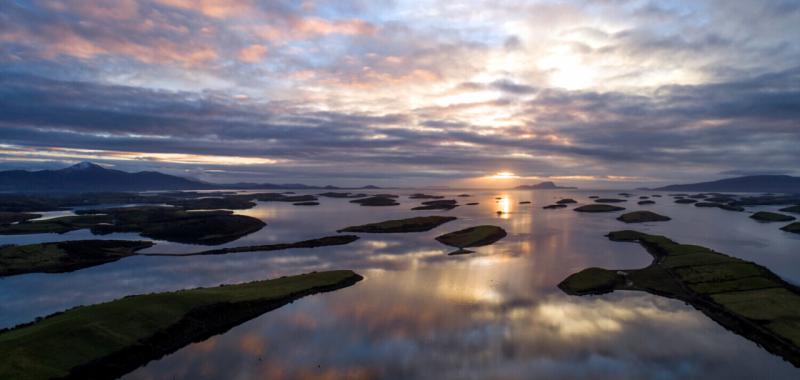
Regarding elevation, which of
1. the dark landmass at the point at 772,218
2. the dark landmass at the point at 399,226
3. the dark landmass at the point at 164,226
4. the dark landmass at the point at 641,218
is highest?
the dark landmass at the point at 772,218

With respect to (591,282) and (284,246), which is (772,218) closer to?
(591,282)

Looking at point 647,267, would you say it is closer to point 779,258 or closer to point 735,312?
point 735,312

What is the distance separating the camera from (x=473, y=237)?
3423 inches

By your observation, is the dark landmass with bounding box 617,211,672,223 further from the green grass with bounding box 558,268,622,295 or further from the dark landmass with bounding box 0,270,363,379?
the dark landmass with bounding box 0,270,363,379

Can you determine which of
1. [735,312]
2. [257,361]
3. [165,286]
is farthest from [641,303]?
[165,286]

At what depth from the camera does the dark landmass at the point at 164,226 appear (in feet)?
310

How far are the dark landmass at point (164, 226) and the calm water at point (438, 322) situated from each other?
93.0ft

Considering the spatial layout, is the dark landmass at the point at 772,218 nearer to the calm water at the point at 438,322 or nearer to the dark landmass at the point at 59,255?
the calm water at the point at 438,322

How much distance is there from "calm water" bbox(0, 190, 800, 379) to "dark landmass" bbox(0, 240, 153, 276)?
139 inches

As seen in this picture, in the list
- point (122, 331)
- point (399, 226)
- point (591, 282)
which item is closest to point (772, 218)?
point (399, 226)

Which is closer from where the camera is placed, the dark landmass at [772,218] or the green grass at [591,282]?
the green grass at [591,282]

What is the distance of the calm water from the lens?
89.7ft

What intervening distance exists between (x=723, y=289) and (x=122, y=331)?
59404 millimetres

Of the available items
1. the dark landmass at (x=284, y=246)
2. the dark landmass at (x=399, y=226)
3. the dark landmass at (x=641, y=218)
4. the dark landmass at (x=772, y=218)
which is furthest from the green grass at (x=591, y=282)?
the dark landmass at (x=772, y=218)
